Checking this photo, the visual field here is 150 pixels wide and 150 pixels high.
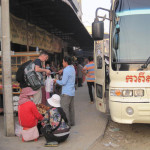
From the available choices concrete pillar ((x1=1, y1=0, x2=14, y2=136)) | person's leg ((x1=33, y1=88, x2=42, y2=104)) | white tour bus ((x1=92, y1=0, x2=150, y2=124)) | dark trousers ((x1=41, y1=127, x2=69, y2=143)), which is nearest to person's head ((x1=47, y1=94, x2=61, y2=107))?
dark trousers ((x1=41, y1=127, x2=69, y2=143))

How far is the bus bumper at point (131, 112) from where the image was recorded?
13.1ft

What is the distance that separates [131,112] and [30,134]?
211 centimetres

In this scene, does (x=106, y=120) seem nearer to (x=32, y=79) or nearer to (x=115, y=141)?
(x=115, y=141)

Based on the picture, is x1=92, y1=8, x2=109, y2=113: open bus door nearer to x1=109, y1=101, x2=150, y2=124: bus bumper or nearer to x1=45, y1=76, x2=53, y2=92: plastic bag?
x1=109, y1=101, x2=150, y2=124: bus bumper

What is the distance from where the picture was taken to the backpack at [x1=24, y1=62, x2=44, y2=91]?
465 cm

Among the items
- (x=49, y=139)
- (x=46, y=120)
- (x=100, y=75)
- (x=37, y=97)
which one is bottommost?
(x=49, y=139)

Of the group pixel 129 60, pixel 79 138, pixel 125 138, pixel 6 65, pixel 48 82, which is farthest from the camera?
pixel 48 82

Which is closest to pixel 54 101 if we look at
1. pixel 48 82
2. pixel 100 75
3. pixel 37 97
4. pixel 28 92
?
pixel 28 92

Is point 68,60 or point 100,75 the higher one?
point 68,60

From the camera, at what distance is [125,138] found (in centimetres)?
485

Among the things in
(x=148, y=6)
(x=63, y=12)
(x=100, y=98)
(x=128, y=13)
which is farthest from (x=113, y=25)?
(x=63, y=12)

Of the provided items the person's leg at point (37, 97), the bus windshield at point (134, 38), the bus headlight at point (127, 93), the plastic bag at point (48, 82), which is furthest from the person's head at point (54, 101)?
the plastic bag at point (48, 82)

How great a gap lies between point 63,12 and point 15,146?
5.94 meters

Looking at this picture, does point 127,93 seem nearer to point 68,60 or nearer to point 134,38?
point 134,38
